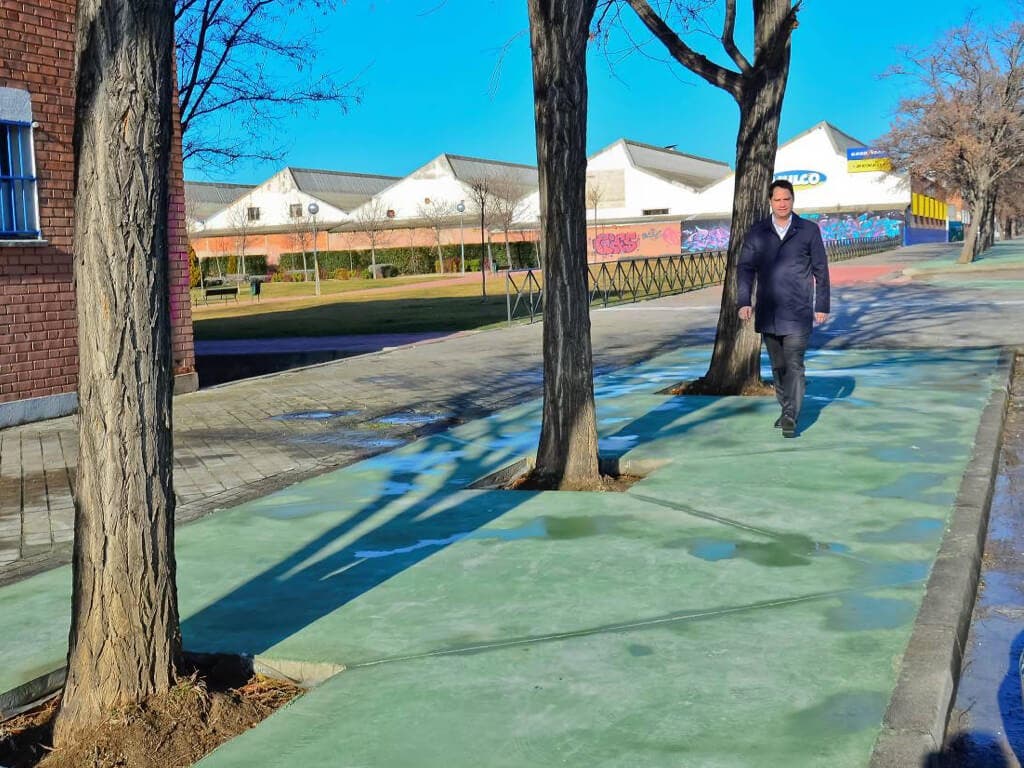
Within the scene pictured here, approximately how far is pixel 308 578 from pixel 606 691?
6.19ft

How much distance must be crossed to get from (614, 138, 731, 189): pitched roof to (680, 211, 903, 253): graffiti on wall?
7188mm

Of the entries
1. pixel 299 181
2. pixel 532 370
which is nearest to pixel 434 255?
pixel 299 181

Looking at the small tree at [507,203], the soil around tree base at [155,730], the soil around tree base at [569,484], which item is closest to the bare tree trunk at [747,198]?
the soil around tree base at [569,484]

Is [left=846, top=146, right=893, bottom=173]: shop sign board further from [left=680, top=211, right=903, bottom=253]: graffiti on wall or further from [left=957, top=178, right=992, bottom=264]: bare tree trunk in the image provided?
[left=957, top=178, right=992, bottom=264]: bare tree trunk

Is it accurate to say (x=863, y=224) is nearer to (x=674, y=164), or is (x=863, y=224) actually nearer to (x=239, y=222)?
(x=674, y=164)

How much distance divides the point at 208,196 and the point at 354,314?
7037cm

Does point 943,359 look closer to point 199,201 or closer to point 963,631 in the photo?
point 963,631

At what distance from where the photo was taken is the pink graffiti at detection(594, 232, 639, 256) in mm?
72600

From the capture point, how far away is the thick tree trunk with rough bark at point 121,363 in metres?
3.32

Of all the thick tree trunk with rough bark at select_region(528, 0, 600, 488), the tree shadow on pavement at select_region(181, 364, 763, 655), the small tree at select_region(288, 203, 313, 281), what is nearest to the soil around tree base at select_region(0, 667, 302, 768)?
the tree shadow on pavement at select_region(181, 364, 763, 655)

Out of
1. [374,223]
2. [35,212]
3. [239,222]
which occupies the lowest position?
[35,212]

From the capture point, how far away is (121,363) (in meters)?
3.37

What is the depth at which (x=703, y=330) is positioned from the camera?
1881 centimetres

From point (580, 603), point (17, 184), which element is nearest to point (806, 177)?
point (17, 184)
